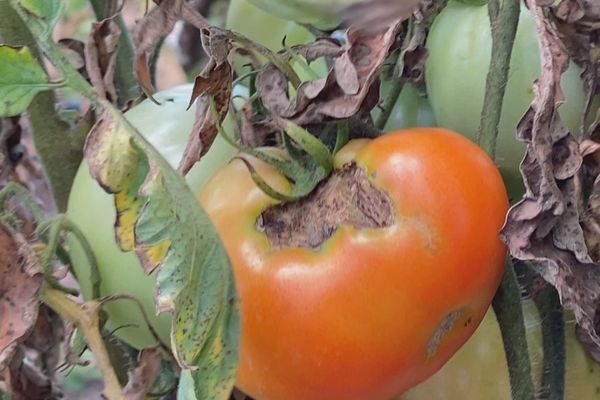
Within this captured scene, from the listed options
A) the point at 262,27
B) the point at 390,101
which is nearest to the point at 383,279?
the point at 390,101

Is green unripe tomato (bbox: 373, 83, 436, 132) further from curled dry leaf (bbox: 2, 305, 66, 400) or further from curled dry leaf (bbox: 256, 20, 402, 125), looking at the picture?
curled dry leaf (bbox: 2, 305, 66, 400)

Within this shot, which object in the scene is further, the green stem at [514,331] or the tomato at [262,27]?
the tomato at [262,27]

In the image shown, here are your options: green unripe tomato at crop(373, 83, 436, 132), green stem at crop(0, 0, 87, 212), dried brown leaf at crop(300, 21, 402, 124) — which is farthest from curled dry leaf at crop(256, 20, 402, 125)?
green stem at crop(0, 0, 87, 212)

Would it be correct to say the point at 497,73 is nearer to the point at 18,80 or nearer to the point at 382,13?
the point at 382,13

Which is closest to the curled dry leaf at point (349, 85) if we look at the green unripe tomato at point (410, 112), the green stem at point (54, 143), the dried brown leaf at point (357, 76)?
the dried brown leaf at point (357, 76)

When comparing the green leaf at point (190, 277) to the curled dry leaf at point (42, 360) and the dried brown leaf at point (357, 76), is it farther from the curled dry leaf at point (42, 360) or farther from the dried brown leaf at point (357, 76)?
the curled dry leaf at point (42, 360)

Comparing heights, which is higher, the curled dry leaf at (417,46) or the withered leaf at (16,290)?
the curled dry leaf at (417,46)

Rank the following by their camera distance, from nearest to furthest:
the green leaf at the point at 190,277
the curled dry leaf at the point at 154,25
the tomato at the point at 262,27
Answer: the green leaf at the point at 190,277, the curled dry leaf at the point at 154,25, the tomato at the point at 262,27
